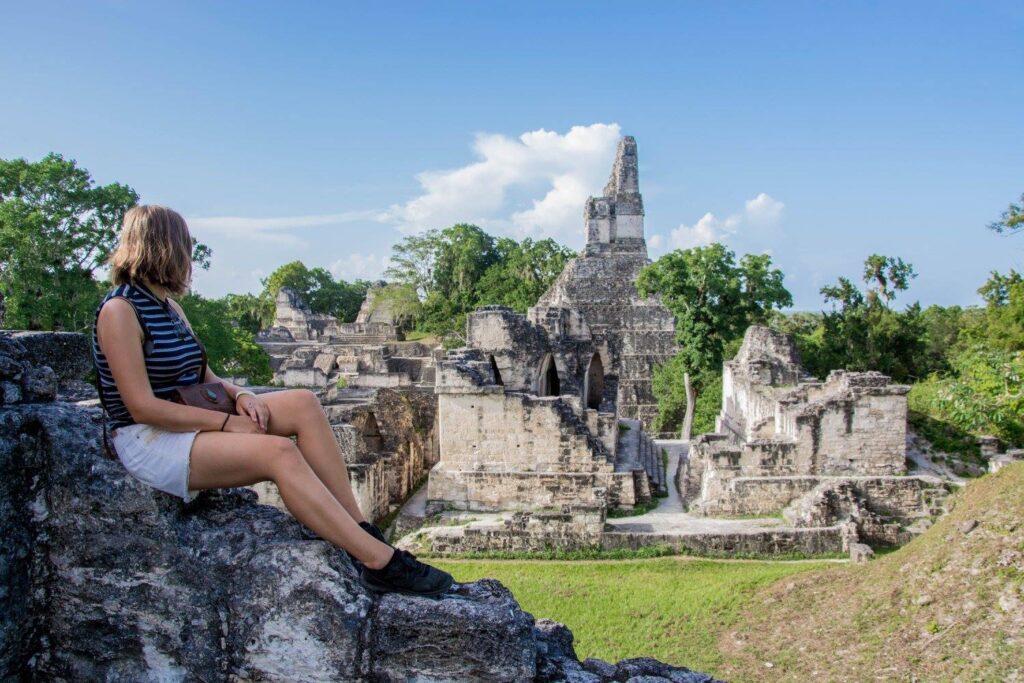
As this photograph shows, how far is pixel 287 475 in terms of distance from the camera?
2.65 meters

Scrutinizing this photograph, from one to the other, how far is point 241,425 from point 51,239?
20119 millimetres

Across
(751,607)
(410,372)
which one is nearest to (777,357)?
(751,607)

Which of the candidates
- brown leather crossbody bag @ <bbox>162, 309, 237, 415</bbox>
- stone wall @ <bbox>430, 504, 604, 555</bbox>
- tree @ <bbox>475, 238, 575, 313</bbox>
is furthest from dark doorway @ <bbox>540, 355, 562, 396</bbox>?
tree @ <bbox>475, 238, 575, 313</bbox>

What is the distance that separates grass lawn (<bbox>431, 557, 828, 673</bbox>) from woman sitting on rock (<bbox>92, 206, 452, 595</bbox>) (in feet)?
20.4

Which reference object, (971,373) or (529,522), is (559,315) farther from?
(971,373)

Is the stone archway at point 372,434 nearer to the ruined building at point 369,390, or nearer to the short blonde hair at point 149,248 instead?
the ruined building at point 369,390

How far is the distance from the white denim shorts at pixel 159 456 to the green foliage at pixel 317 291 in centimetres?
6619

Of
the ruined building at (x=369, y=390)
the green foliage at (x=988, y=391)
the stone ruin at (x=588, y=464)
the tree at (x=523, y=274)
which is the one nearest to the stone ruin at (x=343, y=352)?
the ruined building at (x=369, y=390)

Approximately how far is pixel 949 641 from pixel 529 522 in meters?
6.19

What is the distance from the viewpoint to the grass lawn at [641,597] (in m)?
8.34

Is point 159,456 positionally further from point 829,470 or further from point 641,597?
point 829,470

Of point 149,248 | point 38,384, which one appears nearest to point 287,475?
point 149,248

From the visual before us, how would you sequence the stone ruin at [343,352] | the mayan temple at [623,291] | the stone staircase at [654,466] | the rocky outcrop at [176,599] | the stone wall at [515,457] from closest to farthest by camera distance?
1. the rocky outcrop at [176,599]
2. the stone wall at [515,457]
3. the stone staircase at [654,466]
4. the mayan temple at [623,291]
5. the stone ruin at [343,352]

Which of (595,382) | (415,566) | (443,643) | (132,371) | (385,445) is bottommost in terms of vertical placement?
(385,445)
